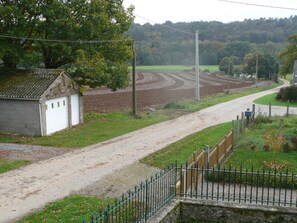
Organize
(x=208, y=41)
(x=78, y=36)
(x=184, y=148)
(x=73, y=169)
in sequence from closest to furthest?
1. (x=73, y=169)
2. (x=184, y=148)
3. (x=78, y=36)
4. (x=208, y=41)

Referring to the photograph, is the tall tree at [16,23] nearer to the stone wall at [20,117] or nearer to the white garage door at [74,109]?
the stone wall at [20,117]

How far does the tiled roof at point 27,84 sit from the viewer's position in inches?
1045

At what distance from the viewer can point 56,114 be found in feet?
92.3

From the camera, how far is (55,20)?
95.1 ft

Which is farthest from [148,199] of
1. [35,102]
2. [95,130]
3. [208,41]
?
[208,41]

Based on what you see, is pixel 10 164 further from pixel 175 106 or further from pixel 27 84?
pixel 175 106

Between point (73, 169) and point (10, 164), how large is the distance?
304 cm

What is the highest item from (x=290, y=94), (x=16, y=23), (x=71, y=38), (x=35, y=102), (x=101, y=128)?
(x=16, y=23)

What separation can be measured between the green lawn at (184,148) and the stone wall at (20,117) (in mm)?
9121

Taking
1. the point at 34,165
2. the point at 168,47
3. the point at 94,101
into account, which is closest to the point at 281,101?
the point at 94,101

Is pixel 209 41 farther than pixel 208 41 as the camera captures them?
Yes

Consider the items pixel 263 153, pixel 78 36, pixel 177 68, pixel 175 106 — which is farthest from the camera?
pixel 177 68

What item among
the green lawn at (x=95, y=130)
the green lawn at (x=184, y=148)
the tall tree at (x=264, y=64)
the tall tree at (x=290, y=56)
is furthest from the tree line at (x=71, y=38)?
the tall tree at (x=264, y=64)

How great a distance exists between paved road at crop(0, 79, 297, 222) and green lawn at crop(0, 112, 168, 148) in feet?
3.66
